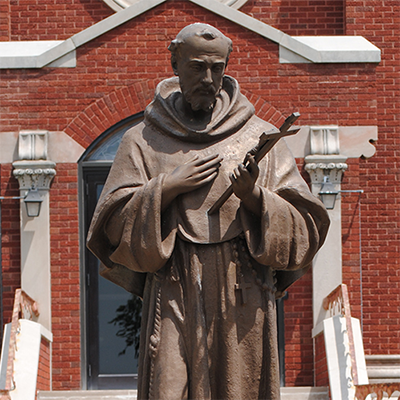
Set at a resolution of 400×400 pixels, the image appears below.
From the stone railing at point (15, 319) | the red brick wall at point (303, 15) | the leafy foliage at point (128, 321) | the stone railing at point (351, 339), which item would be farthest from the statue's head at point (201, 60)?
the red brick wall at point (303, 15)

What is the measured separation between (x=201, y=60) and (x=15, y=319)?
7.03 m

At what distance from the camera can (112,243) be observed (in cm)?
478

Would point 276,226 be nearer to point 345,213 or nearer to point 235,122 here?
point 235,122

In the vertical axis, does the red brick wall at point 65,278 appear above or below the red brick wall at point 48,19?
below

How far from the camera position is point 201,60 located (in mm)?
Answer: 4695

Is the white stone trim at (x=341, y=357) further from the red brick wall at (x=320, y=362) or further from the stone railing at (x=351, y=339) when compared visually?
the red brick wall at (x=320, y=362)

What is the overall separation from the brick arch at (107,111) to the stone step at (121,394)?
3215 millimetres

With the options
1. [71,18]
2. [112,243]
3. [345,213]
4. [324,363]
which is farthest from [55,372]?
[112,243]

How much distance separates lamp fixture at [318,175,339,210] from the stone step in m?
2.41

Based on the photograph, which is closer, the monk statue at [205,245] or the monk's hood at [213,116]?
the monk statue at [205,245]

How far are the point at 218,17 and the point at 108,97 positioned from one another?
1.77m

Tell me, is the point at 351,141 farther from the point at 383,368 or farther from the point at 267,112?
the point at 383,368

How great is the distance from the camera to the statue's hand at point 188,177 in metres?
4.65

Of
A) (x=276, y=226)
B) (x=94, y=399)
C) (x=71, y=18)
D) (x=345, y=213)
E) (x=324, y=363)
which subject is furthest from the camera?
(x=71, y=18)
